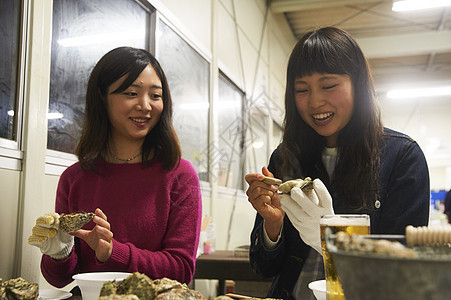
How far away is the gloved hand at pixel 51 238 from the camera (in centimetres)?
104

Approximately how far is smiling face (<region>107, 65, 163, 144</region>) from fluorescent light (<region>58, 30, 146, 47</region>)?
1.89 ft

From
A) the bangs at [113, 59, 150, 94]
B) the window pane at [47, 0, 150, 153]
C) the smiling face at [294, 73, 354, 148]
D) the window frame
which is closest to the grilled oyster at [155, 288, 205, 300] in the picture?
the smiling face at [294, 73, 354, 148]

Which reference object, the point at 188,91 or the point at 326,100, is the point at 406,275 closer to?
the point at 326,100

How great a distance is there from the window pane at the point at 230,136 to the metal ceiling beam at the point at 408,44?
3090 mm

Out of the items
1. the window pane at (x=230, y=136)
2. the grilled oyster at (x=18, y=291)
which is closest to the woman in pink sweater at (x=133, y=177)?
the grilled oyster at (x=18, y=291)

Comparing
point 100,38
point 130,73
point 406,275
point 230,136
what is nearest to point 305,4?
point 230,136

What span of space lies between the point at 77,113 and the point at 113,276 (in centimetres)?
116

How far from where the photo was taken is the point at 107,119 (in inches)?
58.3

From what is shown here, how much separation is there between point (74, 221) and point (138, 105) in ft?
1.68

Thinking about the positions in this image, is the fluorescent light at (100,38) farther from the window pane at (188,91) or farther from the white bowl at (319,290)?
the white bowl at (319,290)

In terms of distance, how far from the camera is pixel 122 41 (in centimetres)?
233

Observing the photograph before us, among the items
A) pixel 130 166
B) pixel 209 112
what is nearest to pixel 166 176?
pixel 130 166

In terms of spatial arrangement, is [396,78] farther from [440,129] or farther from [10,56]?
[10,56]

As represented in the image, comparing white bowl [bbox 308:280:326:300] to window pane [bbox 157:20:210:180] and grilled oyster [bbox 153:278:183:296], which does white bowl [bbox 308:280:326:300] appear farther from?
window pane [bbox 157:20:210:180]
